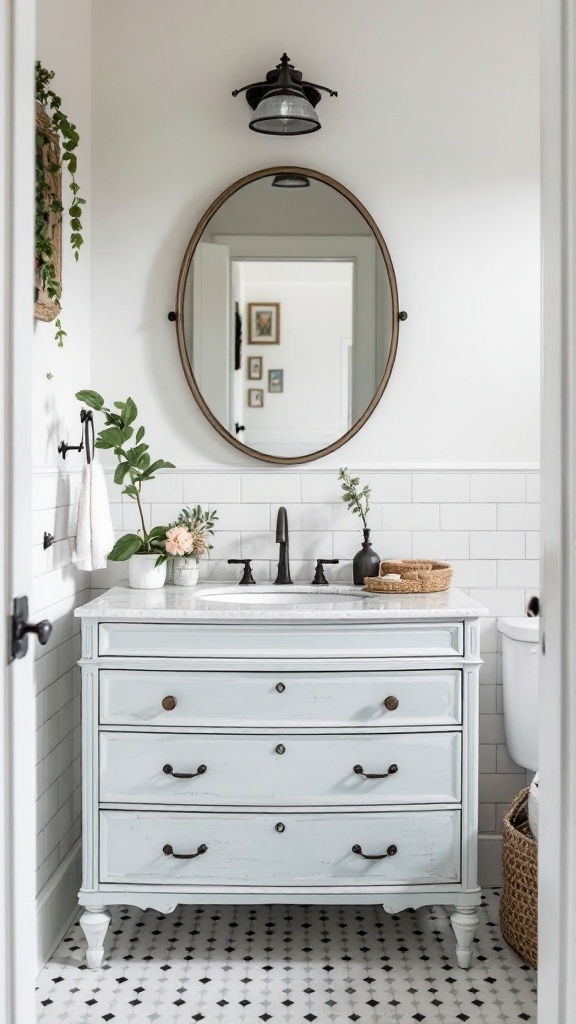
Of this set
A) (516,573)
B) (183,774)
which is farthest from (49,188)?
(516,573)

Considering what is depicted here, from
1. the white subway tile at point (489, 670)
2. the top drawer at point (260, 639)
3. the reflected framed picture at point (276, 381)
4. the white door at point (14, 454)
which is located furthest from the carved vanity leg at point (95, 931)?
the reflected framed picture at point (276, 381)

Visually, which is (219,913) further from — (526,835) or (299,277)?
(299,277)

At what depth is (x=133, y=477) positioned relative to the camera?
2.84 meters

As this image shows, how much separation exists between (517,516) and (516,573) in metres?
0.18

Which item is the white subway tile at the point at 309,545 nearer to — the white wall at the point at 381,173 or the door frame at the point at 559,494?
the white wall at the point at 381,173

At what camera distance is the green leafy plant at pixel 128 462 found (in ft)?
9.07

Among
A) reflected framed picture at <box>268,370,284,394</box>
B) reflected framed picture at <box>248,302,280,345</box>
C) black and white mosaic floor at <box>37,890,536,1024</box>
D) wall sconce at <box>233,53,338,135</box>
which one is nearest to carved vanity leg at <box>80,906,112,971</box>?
black and white mosaic floor at <box>37,890,536,1024</box>

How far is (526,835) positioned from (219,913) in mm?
938

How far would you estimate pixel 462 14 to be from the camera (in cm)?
295

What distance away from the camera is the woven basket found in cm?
245

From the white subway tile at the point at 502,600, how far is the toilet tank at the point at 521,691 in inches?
4.0

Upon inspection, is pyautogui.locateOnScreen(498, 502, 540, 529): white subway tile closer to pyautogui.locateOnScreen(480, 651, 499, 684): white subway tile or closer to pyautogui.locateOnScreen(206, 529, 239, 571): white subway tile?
pyautogui.locateOnScreen(480, 651, 499, 684): white subway tile

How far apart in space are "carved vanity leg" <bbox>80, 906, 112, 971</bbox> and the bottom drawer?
104 mm

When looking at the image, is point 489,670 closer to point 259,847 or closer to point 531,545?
point 531,545
